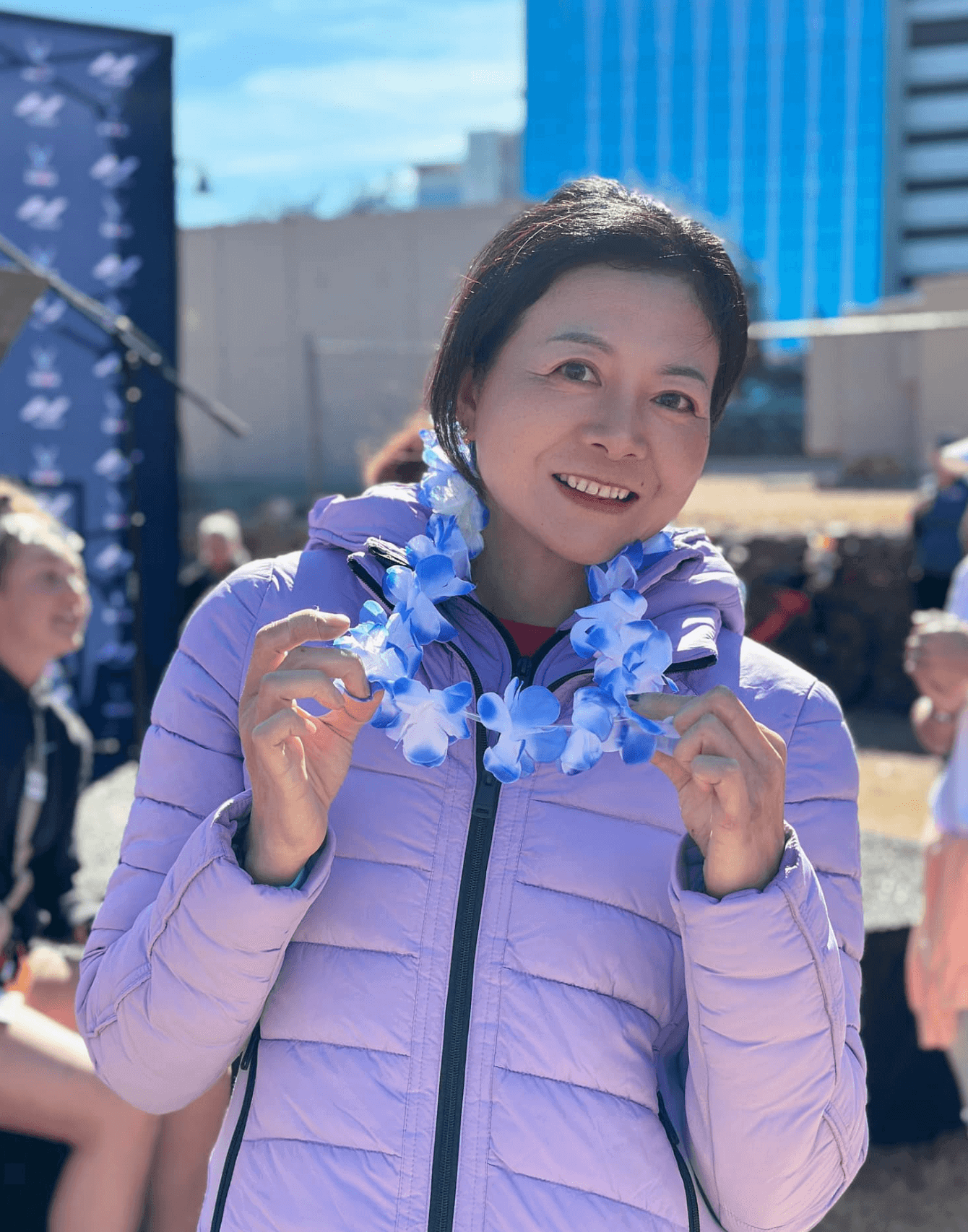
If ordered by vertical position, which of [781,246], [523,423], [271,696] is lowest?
[271,696]

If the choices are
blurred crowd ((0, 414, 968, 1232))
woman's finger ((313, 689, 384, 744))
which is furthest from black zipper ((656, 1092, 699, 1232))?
blurred crowd ((0, 414, 968, 1232))

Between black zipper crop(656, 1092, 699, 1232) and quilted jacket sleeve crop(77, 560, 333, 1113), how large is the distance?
1.35 feet

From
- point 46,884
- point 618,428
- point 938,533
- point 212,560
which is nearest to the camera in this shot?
point 618,428

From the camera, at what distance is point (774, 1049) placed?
1163mm

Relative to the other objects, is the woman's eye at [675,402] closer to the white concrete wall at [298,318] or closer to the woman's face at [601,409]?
the woman's face at [601,409]

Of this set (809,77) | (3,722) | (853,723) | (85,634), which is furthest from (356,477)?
(809,77)

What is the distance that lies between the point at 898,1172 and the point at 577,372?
3.29 meters

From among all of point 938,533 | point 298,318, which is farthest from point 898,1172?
point 298,318

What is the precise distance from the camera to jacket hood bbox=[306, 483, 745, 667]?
1.33m

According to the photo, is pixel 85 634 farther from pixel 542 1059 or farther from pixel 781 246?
pixel 781 246

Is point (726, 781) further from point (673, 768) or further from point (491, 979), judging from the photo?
point (491, 979)

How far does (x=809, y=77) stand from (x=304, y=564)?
311ft

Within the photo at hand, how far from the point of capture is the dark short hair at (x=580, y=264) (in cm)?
Result: 135

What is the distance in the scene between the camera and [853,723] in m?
9.91
